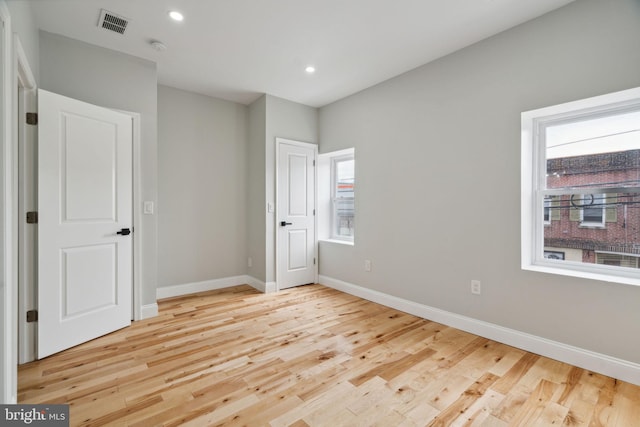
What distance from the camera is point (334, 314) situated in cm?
326

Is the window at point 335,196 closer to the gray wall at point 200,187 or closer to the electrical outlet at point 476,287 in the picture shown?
the gray wall at point 200,187

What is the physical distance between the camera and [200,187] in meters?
4.10

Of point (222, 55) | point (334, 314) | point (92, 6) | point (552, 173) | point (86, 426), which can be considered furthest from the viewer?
point (334, 314)

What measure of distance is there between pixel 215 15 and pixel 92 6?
0.94 m

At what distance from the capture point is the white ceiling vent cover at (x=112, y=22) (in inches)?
94.5

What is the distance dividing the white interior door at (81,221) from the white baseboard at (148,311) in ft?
0.57

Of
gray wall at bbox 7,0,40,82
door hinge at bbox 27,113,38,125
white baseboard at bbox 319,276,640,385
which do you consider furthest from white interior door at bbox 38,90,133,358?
white baseboard at bbox 319,276,640,385

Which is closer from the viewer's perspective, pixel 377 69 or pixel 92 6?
pixel 92 6

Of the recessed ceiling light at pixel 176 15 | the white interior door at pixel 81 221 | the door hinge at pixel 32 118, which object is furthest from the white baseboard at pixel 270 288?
the recessed ceiling light at pixel 176 15

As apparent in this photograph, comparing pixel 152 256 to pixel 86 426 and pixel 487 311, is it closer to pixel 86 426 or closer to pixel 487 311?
pixel 86 426

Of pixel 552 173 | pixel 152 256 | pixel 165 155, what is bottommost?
pixel 152 256

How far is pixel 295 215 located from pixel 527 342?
299 cm

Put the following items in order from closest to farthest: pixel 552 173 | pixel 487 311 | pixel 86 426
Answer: pixel 86 426, pixel 552 173, pixel 487 311

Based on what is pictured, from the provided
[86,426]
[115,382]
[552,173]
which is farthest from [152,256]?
[552,173]
